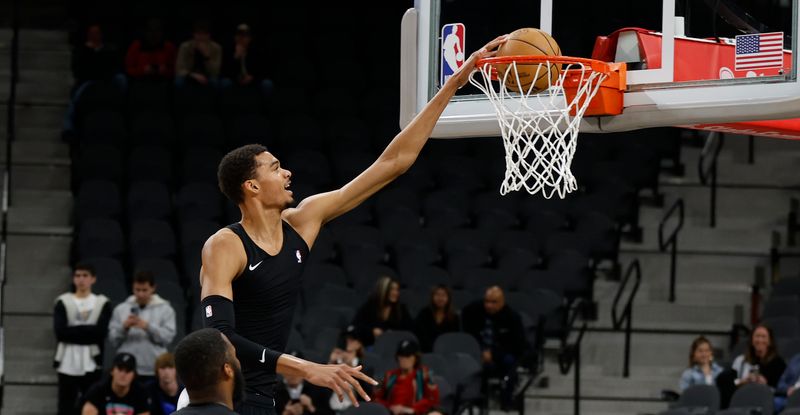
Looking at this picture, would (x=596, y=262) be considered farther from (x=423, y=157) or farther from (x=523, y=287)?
(x=423, y=157)

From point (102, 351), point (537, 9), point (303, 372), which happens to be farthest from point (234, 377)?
point (102, 351)

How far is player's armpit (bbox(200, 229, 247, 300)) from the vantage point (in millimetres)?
5090

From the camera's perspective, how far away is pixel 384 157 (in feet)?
18.4

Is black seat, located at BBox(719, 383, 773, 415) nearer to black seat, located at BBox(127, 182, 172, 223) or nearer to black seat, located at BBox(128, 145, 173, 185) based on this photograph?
black seat, located at BBox(127, 182, 172, 223)

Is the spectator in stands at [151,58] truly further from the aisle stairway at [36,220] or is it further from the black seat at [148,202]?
the black seat at [148,202]

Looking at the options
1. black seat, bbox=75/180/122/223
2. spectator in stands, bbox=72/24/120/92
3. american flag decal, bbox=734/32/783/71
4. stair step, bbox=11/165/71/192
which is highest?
spectator in stands, bbox=72/24/120/92

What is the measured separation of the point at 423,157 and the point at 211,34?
11.0 feet

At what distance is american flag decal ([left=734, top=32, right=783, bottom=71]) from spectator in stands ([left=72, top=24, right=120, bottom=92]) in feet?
34.1

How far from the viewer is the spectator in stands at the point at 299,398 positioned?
10703 millimetres

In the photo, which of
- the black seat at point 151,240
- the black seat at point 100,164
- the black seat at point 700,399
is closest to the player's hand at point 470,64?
the black seat at point 700,399

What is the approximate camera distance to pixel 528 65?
20.4 ft

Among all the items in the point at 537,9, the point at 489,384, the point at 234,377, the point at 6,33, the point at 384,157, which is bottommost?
the point at 489,384

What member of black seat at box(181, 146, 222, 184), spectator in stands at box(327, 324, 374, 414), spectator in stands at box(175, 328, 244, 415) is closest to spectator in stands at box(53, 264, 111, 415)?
spectator in stands at box(327, 324, 374, 414)

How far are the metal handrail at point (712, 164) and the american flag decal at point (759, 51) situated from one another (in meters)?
8.43
